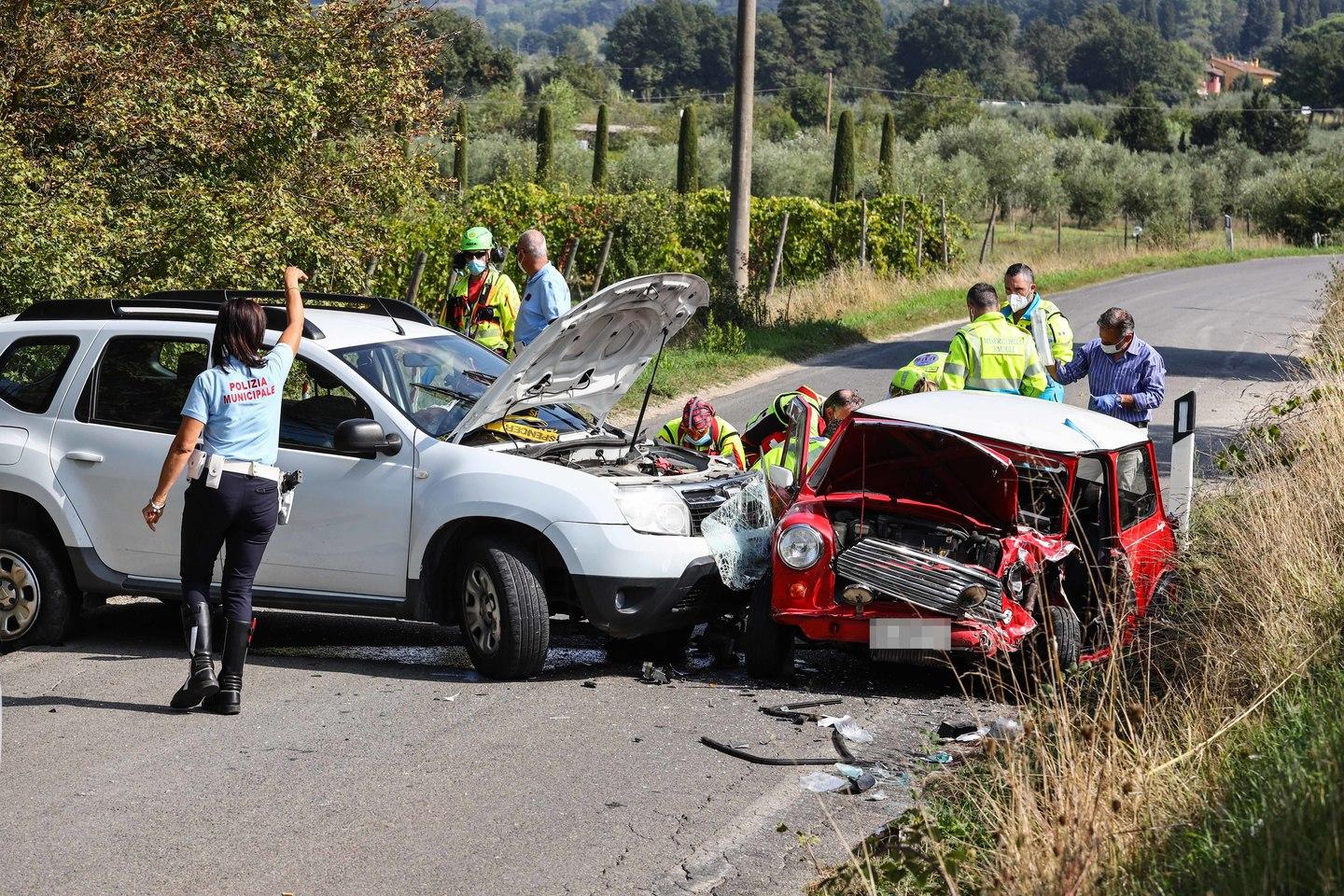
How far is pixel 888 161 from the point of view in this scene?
4847 centimetres

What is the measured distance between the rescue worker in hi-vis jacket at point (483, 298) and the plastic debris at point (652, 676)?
14.0 feet

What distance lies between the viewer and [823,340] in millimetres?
23516

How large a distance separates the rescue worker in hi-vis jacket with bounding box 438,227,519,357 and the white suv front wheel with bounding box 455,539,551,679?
4171 mm

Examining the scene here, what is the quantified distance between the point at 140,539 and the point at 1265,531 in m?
5.50

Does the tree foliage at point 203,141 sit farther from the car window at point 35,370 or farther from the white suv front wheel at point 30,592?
the white suv front wheel at point 30,592

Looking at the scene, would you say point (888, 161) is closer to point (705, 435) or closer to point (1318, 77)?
point (705, 435)

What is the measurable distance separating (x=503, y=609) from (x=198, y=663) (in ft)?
4.55

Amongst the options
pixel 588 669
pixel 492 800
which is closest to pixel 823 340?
pixel 588 669

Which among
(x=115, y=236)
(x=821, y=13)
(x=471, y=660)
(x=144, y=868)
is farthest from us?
(x=821, y=13)

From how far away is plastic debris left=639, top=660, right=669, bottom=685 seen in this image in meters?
7.61

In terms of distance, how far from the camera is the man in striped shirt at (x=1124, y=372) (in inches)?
401

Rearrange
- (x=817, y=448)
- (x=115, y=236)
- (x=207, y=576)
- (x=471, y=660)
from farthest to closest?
(x=115, y=236) → (x=817, y=448) → (x=471, y=660) → (x=207, y=576)

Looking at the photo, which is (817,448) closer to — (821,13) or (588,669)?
(588,669)

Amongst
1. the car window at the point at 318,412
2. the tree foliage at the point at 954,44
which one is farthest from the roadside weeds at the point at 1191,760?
the tree foliage at the point at 954,44
